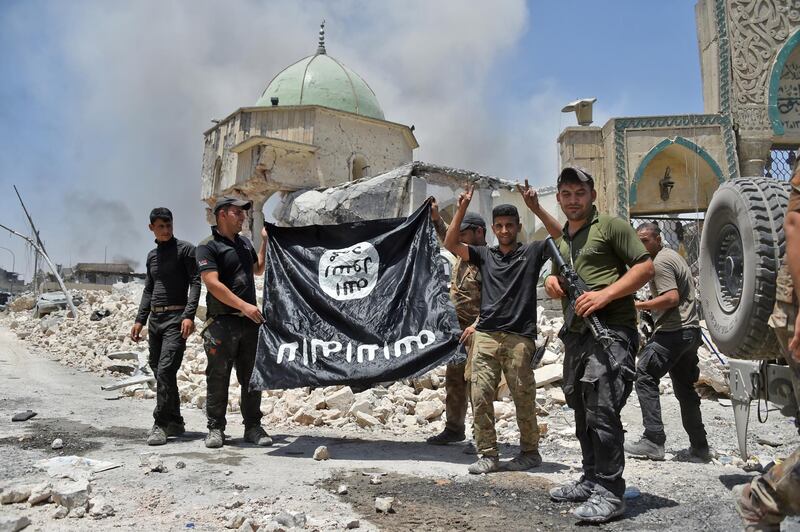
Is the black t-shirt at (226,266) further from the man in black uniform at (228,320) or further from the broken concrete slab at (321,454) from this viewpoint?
the broken concrete slab at (321,454)

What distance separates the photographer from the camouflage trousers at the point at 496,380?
12.7ft

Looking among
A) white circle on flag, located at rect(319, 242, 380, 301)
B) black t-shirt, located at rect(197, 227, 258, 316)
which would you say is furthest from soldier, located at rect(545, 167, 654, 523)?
black t-shirt, located at rect(197, 227, 258, 316)

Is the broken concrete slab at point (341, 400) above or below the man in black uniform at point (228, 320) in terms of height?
below

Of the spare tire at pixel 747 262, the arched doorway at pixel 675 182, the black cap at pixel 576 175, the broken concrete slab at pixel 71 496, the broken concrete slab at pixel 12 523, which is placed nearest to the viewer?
the broken concrete slab at pixel 12 523

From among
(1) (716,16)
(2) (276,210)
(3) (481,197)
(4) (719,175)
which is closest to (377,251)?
(4) (719,175)

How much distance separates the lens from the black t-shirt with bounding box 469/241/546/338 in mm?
3924

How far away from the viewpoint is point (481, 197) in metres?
17.9

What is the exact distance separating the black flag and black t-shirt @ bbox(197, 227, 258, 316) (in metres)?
0.20

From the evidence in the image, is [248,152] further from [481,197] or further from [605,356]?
[605,356]

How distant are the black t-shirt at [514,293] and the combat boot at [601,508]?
119cm

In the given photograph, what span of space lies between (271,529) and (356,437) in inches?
99.0

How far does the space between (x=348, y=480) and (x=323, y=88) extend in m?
23.7

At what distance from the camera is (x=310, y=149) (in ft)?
75.3

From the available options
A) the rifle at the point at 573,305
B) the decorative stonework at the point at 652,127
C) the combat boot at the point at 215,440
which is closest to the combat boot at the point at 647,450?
the rifle at the point at 573,305
